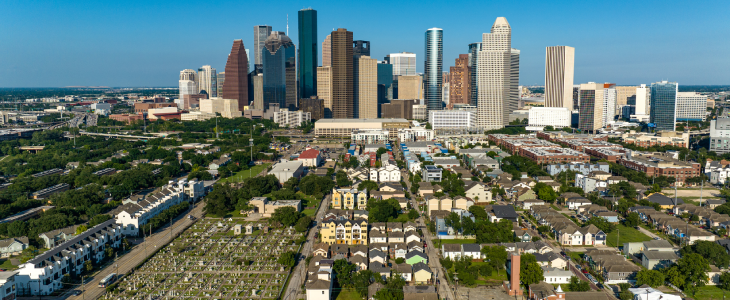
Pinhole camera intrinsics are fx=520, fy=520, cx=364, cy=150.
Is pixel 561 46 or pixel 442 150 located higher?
pixel 561 46

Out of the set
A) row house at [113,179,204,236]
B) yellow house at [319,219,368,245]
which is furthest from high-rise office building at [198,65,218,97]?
yellow house at [319,219,368,245]

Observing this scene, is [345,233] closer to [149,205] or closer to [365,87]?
[149,205]

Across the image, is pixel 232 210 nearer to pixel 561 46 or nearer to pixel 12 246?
pixel 12 246

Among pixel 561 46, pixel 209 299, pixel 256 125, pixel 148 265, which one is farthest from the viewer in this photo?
pixel 561 46

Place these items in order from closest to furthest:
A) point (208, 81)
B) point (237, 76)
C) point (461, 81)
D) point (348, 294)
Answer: point (348, 294) < point (237, 76) < point (461, 81) < point (208, 81)

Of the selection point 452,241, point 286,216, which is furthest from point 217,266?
point 452,241

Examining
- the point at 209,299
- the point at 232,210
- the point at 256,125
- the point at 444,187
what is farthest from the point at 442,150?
the point at 209,299
